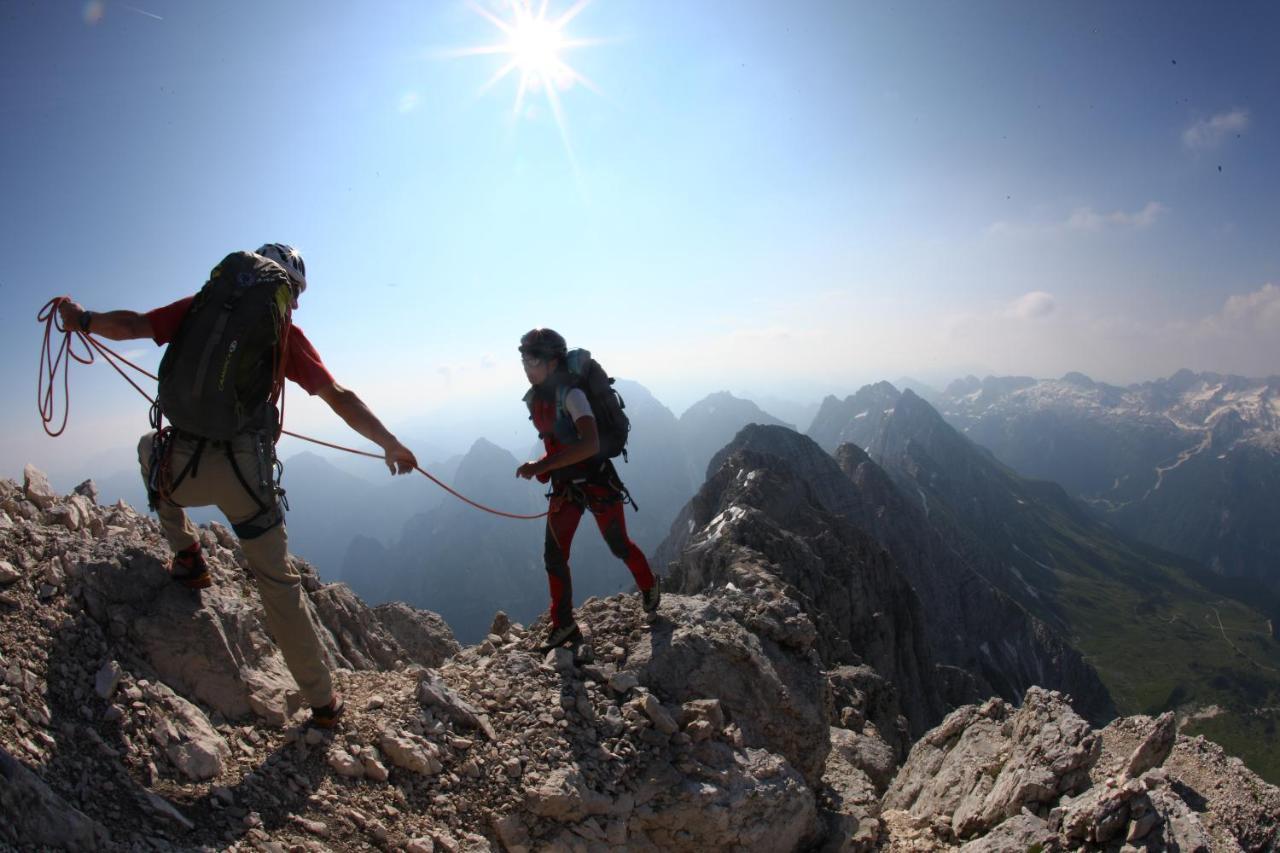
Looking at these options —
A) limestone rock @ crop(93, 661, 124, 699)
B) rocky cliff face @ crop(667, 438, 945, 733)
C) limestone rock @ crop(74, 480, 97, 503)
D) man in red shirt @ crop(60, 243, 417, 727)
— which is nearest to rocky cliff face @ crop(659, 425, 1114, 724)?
rocky cliff face @ crop(667, 438, 945, 733)

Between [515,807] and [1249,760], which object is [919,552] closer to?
[1249,760]

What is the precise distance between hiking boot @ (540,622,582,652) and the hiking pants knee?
0.27 ft

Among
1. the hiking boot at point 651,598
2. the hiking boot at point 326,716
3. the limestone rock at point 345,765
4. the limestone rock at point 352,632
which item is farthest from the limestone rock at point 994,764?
the limestone rock at point 352,632

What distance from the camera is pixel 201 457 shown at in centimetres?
Answer: 586

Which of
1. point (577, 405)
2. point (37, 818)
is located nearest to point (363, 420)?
point (577, 405)

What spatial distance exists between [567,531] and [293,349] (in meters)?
4.23

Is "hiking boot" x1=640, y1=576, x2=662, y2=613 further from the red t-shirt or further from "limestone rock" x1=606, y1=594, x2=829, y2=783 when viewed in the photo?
the red t-shirt

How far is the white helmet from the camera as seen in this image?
6289mm

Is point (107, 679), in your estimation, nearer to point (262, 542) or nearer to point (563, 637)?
point (262, 542)

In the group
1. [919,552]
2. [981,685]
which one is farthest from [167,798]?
[919,552]

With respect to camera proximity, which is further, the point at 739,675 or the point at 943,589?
the point at 943,589

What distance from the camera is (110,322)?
602 cm

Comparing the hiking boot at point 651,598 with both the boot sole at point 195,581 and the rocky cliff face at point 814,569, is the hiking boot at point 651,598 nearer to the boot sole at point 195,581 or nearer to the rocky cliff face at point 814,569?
the boot sole at point 195,581

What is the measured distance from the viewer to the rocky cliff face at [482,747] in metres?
5.16
